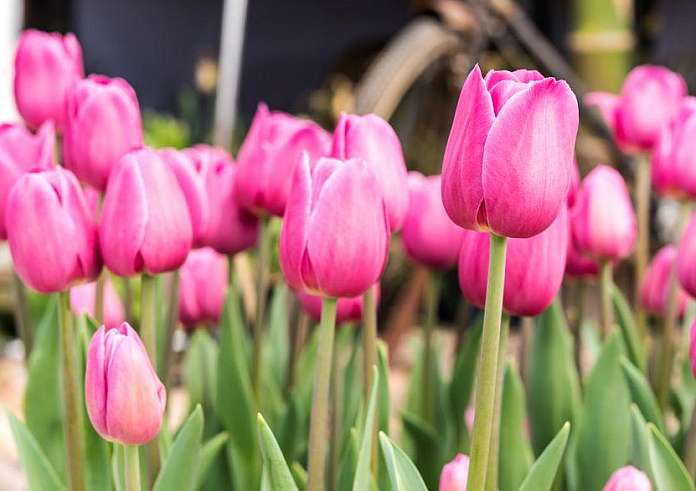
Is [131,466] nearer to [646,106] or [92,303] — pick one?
[92,303]

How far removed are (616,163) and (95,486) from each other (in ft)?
2.05

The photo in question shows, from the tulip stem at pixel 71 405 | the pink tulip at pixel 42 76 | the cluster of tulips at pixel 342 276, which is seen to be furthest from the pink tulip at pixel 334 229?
the pink tulip at pixel 42 76

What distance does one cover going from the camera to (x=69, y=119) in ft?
1.49

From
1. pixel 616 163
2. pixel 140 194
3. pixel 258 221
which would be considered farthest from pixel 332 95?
pixel 140 194

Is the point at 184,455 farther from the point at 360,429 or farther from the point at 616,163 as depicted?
the point at 616,163

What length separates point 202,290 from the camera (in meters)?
0.59

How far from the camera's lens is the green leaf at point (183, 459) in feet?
1.27

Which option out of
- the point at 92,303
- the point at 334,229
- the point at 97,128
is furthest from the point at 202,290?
the point at 334,229

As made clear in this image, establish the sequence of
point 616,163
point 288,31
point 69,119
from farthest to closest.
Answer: point 288,31 < point 616,163 < point 69,119

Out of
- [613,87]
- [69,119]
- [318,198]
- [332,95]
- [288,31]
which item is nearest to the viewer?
[318,198]

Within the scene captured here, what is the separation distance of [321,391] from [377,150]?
0.33 feet

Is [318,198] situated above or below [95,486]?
above

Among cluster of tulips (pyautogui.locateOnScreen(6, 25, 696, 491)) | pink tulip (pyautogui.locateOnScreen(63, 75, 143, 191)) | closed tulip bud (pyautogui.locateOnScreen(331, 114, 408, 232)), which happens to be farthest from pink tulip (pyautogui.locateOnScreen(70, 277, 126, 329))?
closed tulip bud (pyautogui.locateOnScreen(331, 114, 408, 232))

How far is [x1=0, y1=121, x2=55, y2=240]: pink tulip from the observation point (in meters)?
0.44
